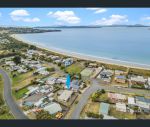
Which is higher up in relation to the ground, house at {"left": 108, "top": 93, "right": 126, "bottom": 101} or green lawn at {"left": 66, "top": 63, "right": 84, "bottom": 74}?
green lawn at {"left": 66, "top": 63, "right": 84, "bottom": 74}

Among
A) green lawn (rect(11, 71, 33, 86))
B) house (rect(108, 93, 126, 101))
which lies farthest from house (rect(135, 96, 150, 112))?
green lawn (rect(11, 71, 33, 86))

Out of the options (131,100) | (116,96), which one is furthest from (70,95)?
(131,100)

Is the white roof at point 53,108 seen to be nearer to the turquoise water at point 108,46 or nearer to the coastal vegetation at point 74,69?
the coastal vegetation at point 74,69

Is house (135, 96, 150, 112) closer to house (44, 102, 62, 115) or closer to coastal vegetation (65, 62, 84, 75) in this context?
house (44, 102, 62, 115)

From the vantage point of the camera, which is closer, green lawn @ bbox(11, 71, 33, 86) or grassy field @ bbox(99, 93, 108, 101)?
grassy field @ bbox(99, 93, 108, 101)

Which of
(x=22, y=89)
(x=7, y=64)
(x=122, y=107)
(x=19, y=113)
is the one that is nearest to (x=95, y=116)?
(x=122, y=107)

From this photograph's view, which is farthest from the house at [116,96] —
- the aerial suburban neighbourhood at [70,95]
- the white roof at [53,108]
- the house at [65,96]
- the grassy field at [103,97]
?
the white roof at [53,108]

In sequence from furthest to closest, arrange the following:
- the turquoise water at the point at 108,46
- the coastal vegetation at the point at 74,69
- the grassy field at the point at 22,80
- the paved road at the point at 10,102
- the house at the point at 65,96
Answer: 1. the turquoise water at the point at 108,46
2. the coastal vegetation at the point at 74,69
3. the grassy field at the point at 22,80
4. the house at the point at 65,96
5. the paved road at the point at 10,102

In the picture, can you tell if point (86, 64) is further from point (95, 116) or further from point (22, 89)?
point (95, 116)

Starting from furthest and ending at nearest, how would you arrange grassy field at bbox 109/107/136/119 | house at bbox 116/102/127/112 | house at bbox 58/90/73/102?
house at bbox 58/90/73/102, house at bbox 116/102/127/112, grassy field at bbox 109/107/136/119
